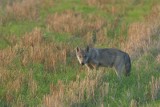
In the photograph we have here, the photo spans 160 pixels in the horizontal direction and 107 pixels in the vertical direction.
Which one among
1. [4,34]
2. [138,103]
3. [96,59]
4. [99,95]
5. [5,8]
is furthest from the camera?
[5,8]

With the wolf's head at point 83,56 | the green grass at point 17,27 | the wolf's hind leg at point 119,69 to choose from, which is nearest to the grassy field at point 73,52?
the green grass at point 17,27

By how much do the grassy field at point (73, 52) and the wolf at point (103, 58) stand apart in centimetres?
24

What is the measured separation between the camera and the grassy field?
9.69 metres

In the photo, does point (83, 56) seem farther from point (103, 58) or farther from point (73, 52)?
point (73, 52)

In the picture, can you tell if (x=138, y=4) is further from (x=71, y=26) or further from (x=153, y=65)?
(x=153, y=65)

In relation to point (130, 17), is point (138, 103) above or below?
above

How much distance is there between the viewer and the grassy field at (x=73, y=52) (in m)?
9.69

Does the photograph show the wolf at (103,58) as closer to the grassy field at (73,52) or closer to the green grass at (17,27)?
the grassy field at (73,52)

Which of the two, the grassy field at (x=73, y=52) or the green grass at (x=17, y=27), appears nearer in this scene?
the grassy field at (x=73, y=52)

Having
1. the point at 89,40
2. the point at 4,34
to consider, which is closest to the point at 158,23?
the point at 89,40

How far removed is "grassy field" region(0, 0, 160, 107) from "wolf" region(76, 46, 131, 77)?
9.4 inches

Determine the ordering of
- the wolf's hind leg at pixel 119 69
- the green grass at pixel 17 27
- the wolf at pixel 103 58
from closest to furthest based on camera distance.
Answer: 1. the wolf's hind leg at pixel 119 69
2. the wolf at pixel 103 58
3. the green grass at pixel 17 27

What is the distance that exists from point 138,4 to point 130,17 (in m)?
3.59

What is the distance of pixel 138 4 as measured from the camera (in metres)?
24.2
